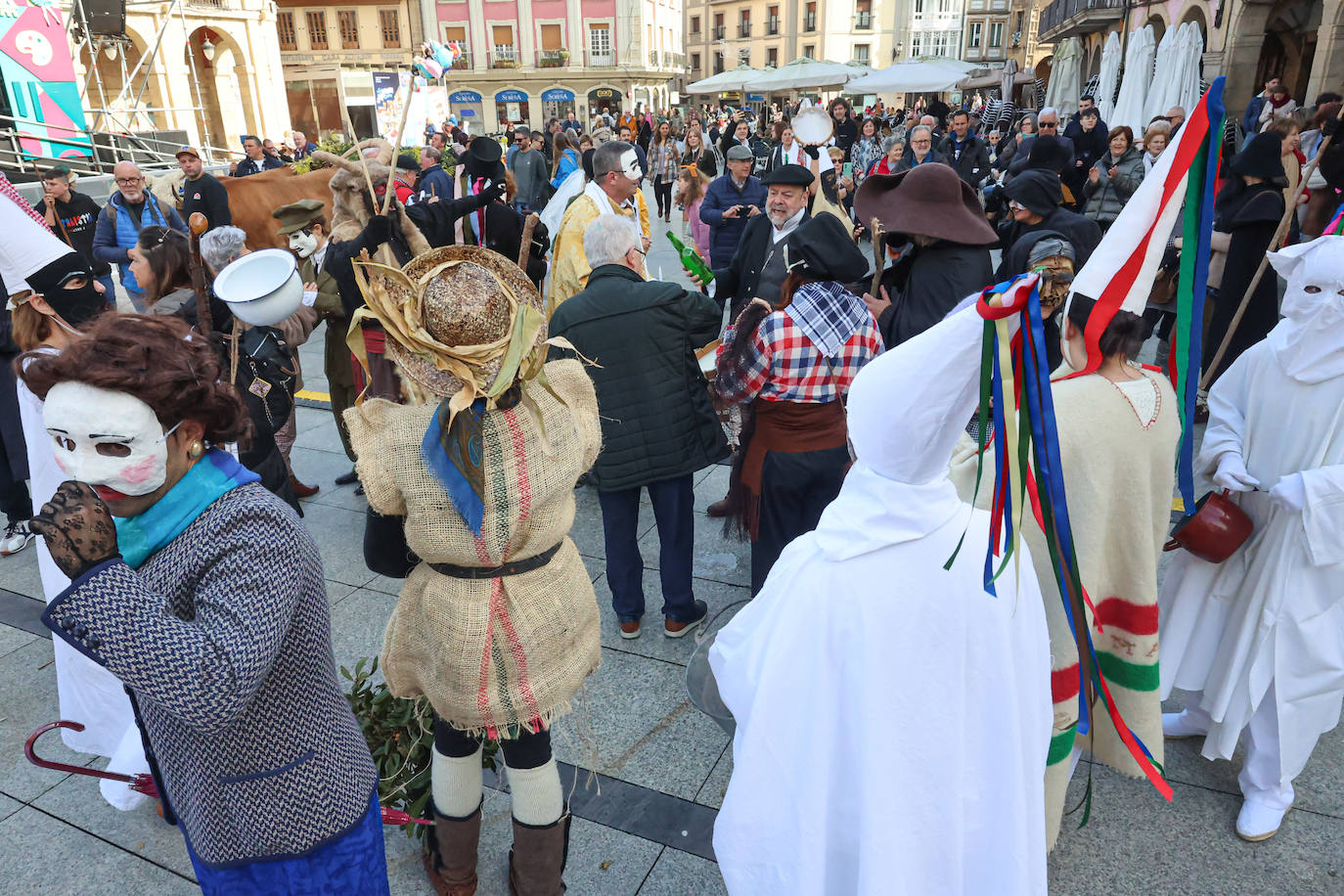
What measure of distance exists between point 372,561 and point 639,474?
1512 mm

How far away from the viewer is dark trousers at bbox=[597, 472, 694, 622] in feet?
12.3

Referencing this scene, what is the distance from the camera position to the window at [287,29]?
50.2 meters

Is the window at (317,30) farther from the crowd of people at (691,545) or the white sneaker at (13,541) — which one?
the crowd of people at (691,545)

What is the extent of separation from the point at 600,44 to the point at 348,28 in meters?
15.1

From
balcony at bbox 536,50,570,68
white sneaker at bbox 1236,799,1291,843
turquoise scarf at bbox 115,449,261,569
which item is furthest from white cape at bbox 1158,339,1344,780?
balcony at bbox 536,50,570,68

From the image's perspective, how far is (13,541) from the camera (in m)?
4.86

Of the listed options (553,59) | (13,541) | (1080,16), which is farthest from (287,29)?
(13,541)

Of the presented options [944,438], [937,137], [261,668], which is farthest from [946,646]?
[937,137]

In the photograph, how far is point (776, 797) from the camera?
177 cm

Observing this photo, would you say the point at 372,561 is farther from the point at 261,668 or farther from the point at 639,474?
the point at 639,474

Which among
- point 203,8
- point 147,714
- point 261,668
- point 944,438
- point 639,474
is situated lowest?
point 639,474

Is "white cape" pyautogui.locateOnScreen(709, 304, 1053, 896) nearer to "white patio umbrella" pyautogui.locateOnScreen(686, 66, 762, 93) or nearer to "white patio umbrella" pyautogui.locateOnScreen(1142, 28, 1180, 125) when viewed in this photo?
"white patio umbrella" pyautogui.locateOnScreen(1142, 28, 1180, 125)

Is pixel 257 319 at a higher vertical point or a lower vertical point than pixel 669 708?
higher

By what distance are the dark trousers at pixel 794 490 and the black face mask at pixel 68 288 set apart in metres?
2.64
